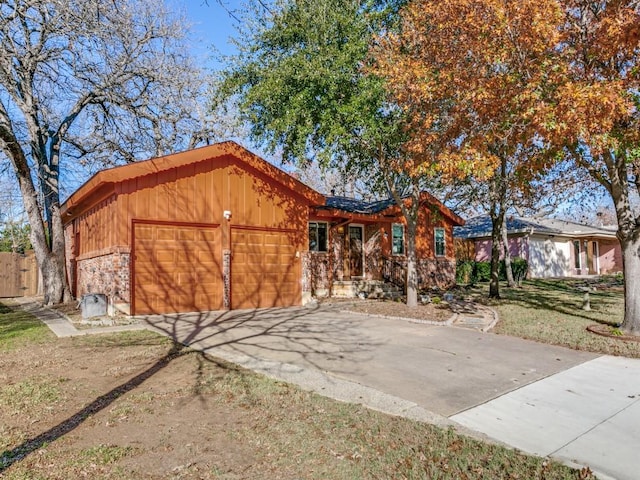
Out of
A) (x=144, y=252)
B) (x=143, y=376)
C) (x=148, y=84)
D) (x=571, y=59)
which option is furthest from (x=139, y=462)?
(x=148, y=84)

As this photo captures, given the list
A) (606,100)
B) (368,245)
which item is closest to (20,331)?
(606,100)

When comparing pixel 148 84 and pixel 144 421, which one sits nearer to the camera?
pixel 144 421

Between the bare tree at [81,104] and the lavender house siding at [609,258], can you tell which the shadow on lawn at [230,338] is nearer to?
the bare tree at [81,104]

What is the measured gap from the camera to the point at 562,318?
35.8 feet

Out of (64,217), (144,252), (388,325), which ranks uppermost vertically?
(64,217)

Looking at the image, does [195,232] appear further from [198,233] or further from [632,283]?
[632,283]

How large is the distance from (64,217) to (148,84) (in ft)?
20.9

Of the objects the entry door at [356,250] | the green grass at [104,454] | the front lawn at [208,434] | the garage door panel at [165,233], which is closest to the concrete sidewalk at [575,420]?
the front lawn at [208,434]

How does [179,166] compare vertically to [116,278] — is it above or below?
above

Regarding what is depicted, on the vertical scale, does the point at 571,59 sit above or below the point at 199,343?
above

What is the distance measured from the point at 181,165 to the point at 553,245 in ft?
84.8

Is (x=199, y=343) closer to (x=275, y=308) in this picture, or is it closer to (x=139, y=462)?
(x=139, y=462)

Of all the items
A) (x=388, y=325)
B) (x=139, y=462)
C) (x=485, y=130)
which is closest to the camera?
(x=139, y=462)

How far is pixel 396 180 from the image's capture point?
48.2 feet
